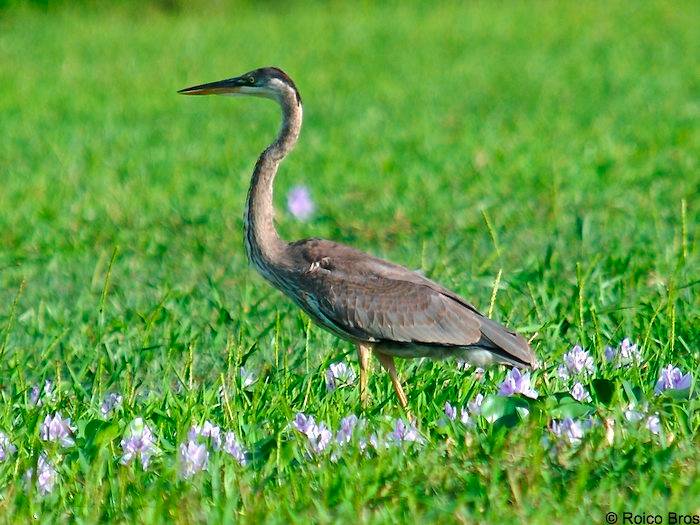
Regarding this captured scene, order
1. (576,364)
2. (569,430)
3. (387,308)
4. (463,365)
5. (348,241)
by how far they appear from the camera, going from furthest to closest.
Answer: (348,241)
(463,365)
(387,308)
(576,364)
(569,430)

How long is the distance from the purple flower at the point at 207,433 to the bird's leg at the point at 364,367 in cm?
67

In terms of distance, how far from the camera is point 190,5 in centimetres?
2147

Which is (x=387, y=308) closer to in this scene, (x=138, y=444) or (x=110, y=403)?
(x=110, y=403)

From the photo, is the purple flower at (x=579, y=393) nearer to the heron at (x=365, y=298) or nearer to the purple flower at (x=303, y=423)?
the heron at (x=365, y=298)

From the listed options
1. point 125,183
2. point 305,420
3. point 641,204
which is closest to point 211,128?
point 125,183

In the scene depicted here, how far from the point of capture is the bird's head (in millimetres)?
5332

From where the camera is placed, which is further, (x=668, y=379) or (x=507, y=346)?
(x=507, y=346)

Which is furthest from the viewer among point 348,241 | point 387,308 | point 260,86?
point 348,241

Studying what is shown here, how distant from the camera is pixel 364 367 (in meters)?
4.86

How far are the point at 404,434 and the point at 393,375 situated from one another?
911 mm

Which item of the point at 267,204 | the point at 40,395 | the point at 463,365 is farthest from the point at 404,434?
the point at 267,204

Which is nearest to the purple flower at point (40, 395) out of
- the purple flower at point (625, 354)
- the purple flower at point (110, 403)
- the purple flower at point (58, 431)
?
the purple flower at point (110, 403)

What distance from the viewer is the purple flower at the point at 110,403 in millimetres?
4473

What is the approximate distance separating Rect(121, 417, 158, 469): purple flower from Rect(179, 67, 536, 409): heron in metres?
0.96
